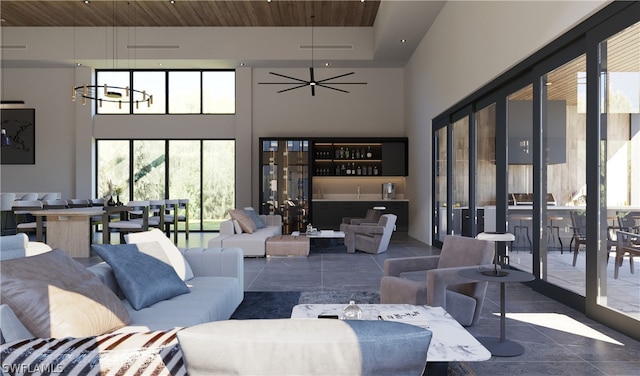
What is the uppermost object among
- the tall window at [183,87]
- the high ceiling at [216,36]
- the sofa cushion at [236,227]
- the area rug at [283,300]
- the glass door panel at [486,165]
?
the high ceiling at [216,36]

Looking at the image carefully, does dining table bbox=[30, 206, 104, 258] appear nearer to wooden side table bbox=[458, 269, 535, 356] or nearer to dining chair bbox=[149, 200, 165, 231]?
dining chair bbox=[149, 200, 165, 231]

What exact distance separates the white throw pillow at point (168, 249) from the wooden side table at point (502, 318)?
7.53 ft

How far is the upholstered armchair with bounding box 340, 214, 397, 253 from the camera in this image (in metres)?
8.73

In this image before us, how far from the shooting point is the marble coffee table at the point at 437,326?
221 cm

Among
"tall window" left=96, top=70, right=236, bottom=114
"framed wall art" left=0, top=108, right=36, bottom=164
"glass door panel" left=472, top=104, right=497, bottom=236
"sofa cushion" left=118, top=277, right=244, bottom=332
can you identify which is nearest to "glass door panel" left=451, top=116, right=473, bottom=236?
"glass door panel" left=472, top=104, right=497, bottom=236

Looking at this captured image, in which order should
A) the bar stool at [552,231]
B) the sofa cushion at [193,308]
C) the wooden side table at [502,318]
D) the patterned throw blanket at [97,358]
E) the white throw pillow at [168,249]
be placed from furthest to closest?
the bar stool at [552,231] → the white throw pillow at [168,249] → the wooden side table at [502,318] → the sofa cushion at [193,308] → the patterned throw blanket at [97,358]

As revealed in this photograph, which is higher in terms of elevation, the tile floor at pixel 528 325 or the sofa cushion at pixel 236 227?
the sofa cushion at pixel 236 227

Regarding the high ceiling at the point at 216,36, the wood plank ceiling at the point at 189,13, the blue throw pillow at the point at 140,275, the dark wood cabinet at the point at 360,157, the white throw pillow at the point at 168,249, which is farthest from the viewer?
the dark wood cabinet at the point at 360,157

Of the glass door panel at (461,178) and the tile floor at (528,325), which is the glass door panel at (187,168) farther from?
the glass door panel at (461,178)

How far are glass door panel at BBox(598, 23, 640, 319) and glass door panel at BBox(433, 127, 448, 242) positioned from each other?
207 inches

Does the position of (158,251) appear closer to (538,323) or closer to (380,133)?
(538,323)

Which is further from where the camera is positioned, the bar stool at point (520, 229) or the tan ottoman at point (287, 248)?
the tan ottoman at point (287, 248)

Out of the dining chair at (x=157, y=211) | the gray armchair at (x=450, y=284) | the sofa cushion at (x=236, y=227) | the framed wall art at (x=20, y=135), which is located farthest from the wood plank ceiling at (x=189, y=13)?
the gray armchair at (x=450, y=284)

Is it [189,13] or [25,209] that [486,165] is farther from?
[25,209]
